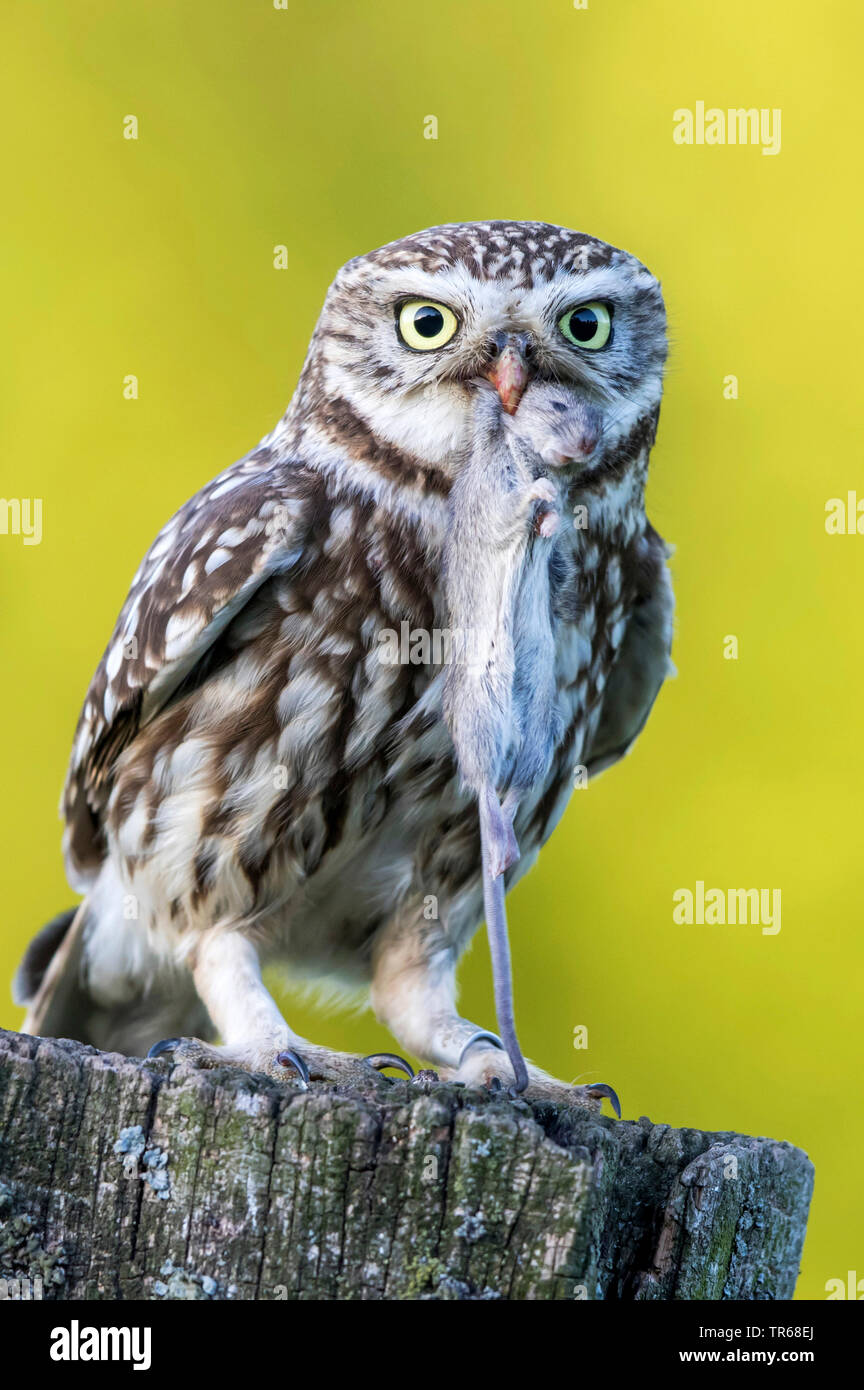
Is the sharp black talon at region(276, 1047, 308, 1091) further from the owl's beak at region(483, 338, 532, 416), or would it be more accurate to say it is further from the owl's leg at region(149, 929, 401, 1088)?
the owl's beak at region(483, 338, 532, 416)

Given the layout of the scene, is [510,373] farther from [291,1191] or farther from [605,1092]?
[291,1191]

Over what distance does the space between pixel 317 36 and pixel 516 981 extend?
3051mm

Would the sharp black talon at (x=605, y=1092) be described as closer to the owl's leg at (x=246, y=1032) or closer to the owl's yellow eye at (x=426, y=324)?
the owl's leg at (x=246, y=1032)

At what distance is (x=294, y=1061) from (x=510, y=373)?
124 cm

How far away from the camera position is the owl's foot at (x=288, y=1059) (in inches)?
102

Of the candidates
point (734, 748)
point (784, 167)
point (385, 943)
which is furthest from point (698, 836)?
point (784, 167)

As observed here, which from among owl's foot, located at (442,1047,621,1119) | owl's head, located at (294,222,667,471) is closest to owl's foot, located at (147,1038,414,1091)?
owl's foot, located at (442,1047,621,1119)

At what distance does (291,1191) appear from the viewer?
6.05 ft

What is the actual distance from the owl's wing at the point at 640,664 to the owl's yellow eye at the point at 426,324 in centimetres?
78

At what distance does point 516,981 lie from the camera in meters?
4.36

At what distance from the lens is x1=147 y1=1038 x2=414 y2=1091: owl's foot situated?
8.49 ft

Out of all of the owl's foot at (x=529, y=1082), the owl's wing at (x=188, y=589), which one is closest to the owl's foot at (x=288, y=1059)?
the owl's foot at (x=529, y=1082)

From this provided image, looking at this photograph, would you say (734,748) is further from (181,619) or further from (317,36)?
(317,36)

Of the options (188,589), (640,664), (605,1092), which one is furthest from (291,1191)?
(640,664)
